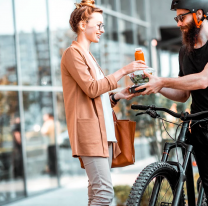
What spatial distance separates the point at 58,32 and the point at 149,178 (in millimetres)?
6610

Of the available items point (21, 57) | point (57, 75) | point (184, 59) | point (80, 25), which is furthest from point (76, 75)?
point (57, 75)

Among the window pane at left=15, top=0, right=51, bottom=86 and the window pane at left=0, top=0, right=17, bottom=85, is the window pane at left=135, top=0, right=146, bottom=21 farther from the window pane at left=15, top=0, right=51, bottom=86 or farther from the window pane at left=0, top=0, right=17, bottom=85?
the window pane at left=0, top=0, right=17, bottom=85

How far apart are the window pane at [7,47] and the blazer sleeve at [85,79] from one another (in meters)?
4.76

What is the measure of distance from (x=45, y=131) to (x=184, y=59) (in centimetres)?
557

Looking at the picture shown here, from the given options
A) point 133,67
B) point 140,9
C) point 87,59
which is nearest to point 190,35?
point 133,67

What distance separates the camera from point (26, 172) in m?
7.43

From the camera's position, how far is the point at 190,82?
2553 millimetres

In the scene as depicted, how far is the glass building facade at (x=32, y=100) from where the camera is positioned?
709 cm

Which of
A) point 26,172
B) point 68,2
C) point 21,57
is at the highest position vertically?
point 68,2

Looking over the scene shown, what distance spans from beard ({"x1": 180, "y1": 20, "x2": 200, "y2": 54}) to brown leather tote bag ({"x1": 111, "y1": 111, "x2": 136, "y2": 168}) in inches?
25.9

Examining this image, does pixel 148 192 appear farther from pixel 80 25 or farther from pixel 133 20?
pixel 133 20

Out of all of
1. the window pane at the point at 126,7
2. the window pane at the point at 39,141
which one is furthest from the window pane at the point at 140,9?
the window pane at the point at 39,141

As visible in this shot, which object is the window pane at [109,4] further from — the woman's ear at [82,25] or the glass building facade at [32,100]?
the woman's ear at [82,25]

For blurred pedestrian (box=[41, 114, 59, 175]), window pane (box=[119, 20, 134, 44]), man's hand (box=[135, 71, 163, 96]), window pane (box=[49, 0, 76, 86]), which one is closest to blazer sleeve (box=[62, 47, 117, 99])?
man's hand (box=[135, 71, 163, 96])
